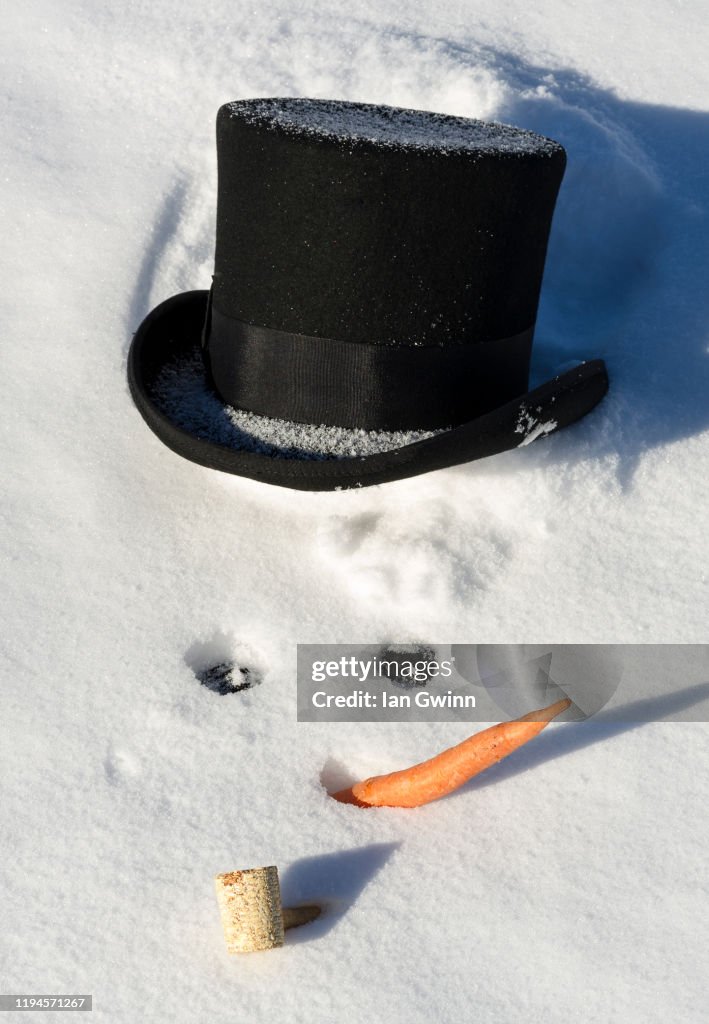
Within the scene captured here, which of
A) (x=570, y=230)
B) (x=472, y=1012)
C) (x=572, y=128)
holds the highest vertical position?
(x=572, y=128)

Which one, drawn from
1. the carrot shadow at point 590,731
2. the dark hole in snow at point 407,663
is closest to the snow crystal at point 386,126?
the dark hole in snow at point 407,663

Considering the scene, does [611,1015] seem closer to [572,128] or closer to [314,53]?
[572,128]

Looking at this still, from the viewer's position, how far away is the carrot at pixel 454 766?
1.54 meters

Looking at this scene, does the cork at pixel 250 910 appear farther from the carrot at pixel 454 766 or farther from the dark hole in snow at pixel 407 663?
the dark hole in snow at pixel 407 663

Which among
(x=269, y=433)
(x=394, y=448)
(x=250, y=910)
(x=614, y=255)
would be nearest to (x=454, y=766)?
(x=250, y=910)

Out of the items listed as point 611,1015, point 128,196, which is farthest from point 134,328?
point 611,1015

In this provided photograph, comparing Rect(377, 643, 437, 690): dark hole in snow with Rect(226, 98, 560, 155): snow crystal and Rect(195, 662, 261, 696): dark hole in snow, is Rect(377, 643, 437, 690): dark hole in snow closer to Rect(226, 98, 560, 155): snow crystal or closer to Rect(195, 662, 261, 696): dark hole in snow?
Rect(195, 662, 261, 696): dark hole in snow

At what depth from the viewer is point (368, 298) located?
167 centimetres

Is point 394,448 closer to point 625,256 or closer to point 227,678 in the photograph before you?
point 227,678

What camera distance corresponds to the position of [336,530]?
1829 mm

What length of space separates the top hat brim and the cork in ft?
1.91

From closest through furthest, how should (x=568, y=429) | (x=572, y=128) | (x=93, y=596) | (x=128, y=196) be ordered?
(x=93, y=596) → (x=568, y=429) → (x=128, y=196) → (x=572, y=128)

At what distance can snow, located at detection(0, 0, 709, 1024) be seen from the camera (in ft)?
4.72

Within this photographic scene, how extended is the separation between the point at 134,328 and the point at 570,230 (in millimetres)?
938
